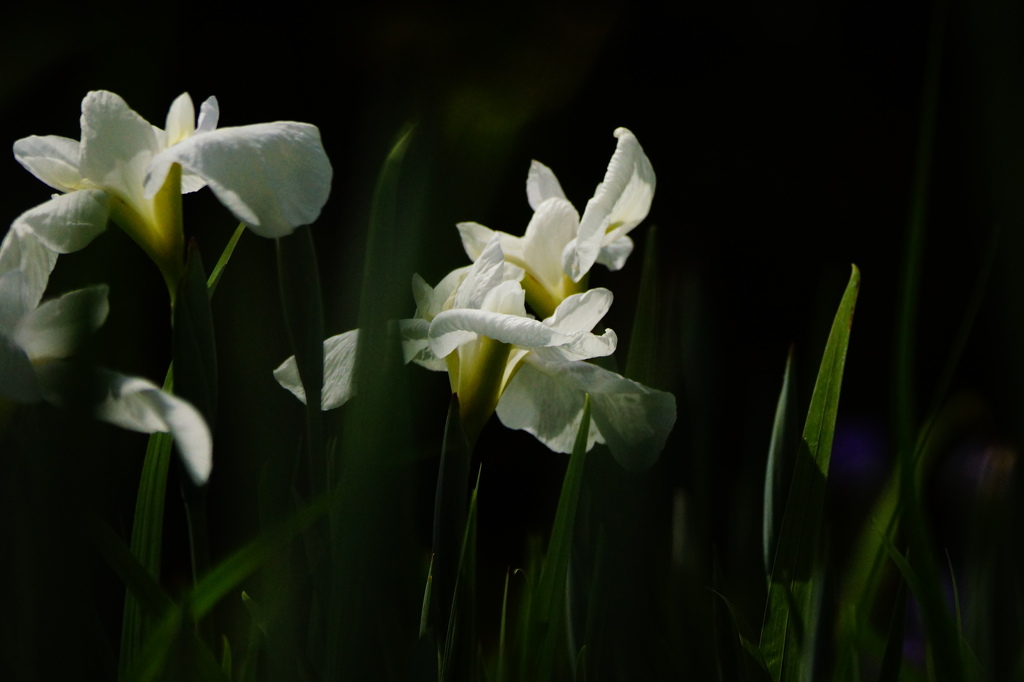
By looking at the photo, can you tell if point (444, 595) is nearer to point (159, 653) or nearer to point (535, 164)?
point (159, 653)

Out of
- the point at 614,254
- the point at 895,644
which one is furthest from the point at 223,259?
the point at 895,644

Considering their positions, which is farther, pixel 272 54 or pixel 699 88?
pixel 699 88

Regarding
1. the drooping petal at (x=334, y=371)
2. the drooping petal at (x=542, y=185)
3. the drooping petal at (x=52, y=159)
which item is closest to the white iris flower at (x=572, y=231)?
the drooping petal at (x=542, y=185)

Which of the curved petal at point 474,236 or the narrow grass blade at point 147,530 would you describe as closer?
the narrow grass blade at point 147,530

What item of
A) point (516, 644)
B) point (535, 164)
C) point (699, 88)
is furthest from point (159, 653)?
point (699, 88)

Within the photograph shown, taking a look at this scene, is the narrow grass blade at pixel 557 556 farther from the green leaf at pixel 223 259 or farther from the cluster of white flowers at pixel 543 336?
the green leaf at pixel 223 259
